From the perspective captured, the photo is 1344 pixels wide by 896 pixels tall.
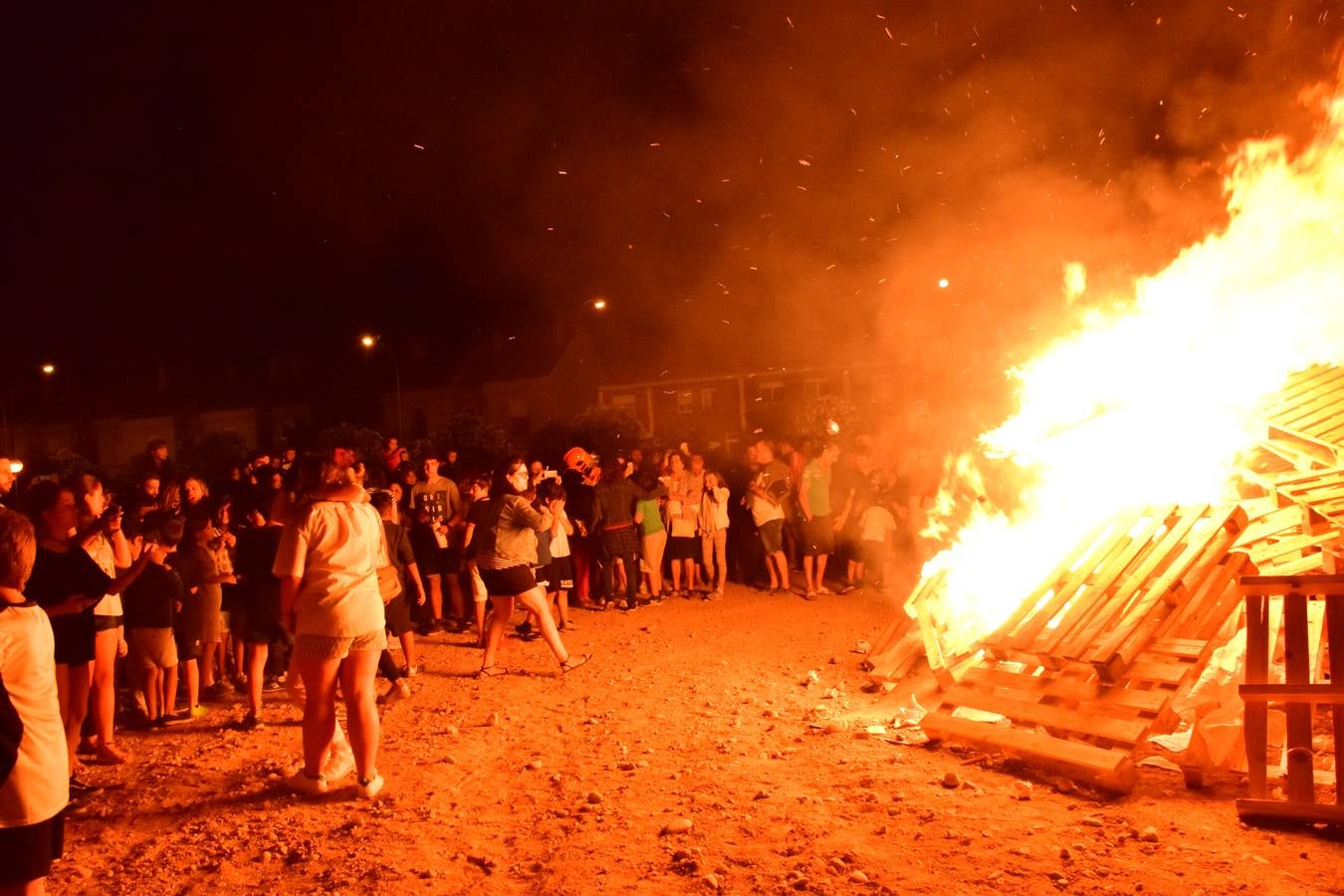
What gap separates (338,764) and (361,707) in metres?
0.62

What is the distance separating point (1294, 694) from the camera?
4.79 m

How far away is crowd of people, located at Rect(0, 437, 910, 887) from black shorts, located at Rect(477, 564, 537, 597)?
0.5 inches

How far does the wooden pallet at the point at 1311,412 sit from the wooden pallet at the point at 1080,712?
6.40 feet

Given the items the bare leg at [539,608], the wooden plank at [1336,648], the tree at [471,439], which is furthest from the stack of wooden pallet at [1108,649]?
the tree at [471,439]

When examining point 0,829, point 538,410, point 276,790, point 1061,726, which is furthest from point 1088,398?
point 538,410

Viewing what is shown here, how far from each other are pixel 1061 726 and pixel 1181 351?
14.0 ft

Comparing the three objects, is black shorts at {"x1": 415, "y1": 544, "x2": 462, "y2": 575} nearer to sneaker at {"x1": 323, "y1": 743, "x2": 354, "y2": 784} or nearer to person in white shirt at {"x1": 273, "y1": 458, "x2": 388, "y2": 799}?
sneaker at {"x1": 323, "y1": 743, "x2": 354, "y2": 784}

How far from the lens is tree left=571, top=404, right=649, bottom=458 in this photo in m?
25.0

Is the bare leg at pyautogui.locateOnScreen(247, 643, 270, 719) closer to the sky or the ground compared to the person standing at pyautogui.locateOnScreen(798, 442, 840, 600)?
closer to the ground

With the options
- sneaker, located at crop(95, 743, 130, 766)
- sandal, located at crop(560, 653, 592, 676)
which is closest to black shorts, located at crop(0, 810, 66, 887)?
sneaker, located at crop(95, 743, 130, 766)

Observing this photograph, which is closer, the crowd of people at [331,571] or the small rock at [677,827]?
the small rock at [677,827]

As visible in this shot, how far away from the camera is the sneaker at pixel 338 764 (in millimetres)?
5531

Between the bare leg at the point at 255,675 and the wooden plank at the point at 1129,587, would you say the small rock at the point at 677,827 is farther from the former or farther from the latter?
the bare leg at the point at 255,675

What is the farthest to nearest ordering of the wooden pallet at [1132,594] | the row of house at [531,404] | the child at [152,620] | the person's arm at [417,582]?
1. the row of house at [531,404]
2. the person's arm at [417,582]
3. the child at [152,620]
4. the wooden pallet at [1132,594]
